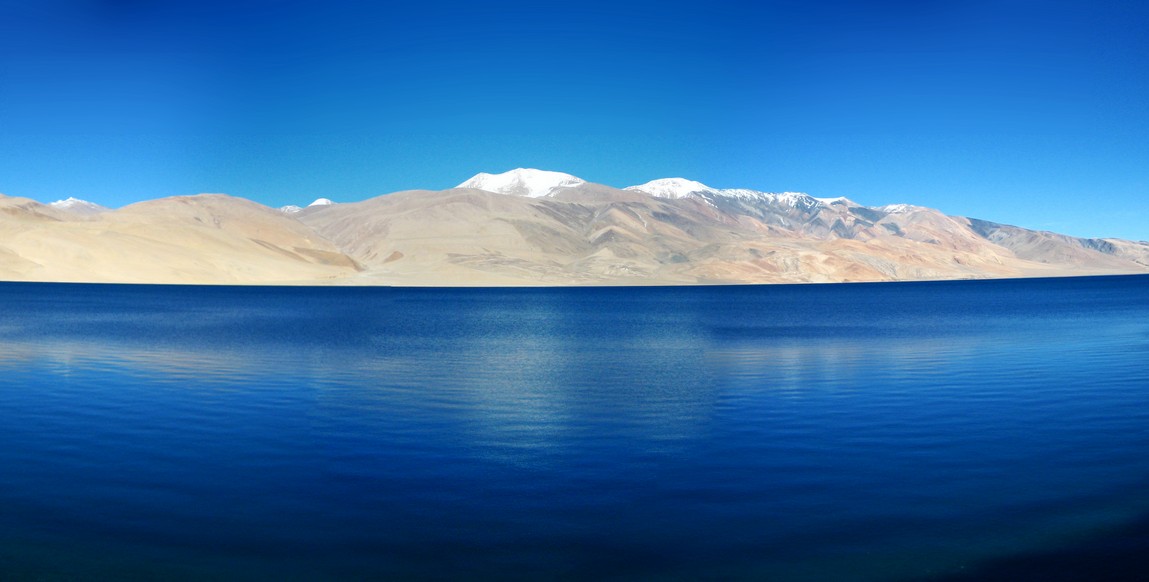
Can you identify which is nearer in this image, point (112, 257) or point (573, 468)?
point (573, 468)

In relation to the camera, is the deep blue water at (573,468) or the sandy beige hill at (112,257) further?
the sandy beige hill at (112,257)

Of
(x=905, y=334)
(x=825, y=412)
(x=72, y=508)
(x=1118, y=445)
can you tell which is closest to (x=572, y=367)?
(x=825, y=412)

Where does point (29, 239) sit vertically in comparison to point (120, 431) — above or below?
above

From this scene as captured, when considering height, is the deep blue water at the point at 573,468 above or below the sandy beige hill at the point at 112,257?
below

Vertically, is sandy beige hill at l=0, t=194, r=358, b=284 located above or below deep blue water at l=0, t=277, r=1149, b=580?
above

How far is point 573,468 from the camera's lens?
1727 cm

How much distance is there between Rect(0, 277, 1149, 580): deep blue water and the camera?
12266 millimetres

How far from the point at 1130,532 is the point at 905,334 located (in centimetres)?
4192

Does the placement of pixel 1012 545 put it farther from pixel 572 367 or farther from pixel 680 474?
pixel 572 367

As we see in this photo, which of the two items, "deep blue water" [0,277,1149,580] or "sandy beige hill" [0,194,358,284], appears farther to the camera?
"sandy beige hill" [0,194,358,284]

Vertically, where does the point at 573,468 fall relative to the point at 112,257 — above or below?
below

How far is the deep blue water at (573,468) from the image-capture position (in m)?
12.3

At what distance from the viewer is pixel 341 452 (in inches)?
738

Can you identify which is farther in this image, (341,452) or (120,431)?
(120,431)
